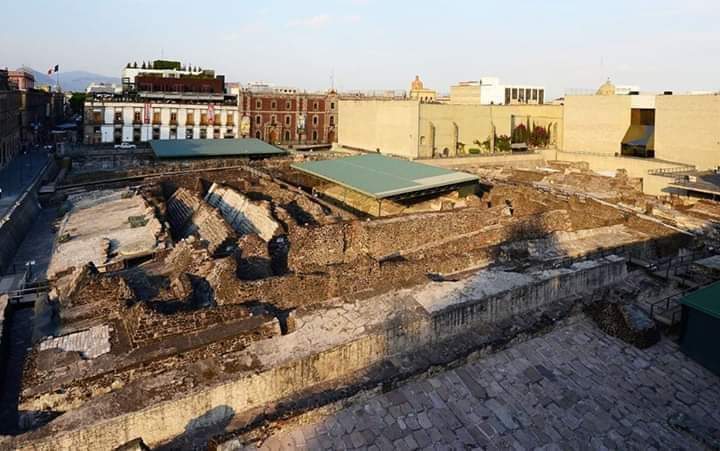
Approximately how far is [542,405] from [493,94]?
41287mm

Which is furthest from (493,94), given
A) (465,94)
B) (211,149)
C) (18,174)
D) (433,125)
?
(18,174)

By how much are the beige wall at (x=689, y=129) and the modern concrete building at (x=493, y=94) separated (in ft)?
47.7

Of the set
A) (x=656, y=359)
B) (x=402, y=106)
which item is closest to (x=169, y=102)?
(x=402, y=106)

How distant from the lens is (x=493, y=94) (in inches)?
1869

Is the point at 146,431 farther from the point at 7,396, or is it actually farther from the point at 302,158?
the point at 302,158

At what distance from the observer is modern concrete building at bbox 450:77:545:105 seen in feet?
156

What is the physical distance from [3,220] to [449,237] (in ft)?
52.0

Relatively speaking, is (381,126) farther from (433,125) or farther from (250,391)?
(250,391)

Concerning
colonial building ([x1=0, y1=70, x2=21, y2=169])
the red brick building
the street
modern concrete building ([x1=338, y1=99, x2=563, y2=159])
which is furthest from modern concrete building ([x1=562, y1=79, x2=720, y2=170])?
colonial building ([x1=0, y1=70, x2=21, y2=169])

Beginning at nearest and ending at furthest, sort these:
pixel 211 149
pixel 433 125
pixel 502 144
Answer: pixel 211 149, pixel 433 125, pixel 502 144

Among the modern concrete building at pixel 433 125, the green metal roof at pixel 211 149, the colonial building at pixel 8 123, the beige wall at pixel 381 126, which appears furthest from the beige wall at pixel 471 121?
the colonial building at pixel 8 123

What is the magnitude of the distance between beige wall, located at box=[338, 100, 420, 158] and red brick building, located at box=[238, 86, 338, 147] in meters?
6.33

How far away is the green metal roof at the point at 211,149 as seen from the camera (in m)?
Answer: 33.4

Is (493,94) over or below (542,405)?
over
